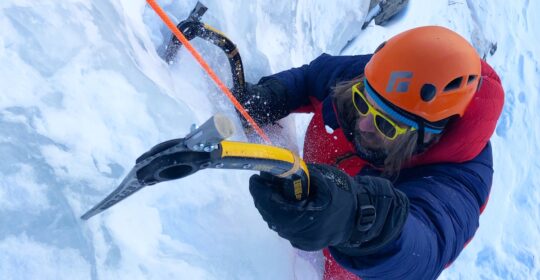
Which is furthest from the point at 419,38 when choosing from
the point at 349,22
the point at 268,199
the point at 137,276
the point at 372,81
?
the point at 349,22

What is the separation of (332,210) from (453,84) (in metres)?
0.79

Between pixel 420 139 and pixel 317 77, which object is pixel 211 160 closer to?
pixel 420 139

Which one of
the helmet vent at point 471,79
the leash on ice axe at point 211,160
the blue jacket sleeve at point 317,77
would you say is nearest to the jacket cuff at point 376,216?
the leash on ice axe at point 211,160

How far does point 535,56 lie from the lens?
20.2ft

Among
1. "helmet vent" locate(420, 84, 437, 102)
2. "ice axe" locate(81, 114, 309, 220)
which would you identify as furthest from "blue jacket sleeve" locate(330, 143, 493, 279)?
"ice axe" locate(81, 114, 309, 220)

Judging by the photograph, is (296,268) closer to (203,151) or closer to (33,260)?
(33,260)

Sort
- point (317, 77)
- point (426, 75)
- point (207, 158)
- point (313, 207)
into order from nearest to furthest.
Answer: point (207, 158) < point (313, 207) < point (426, 75) < point (317, 77)

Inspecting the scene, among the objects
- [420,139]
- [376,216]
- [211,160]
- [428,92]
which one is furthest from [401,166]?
[211,160]

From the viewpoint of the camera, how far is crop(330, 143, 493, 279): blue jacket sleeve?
125 centimetres

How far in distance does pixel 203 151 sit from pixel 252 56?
197 centimetres

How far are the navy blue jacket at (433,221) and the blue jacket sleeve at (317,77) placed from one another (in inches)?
10.6

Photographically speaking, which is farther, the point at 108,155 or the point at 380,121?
the point at 380,121

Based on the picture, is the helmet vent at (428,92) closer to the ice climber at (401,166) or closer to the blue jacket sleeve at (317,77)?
the ice climber at (401,166)

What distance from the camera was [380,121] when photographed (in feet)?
5.37
